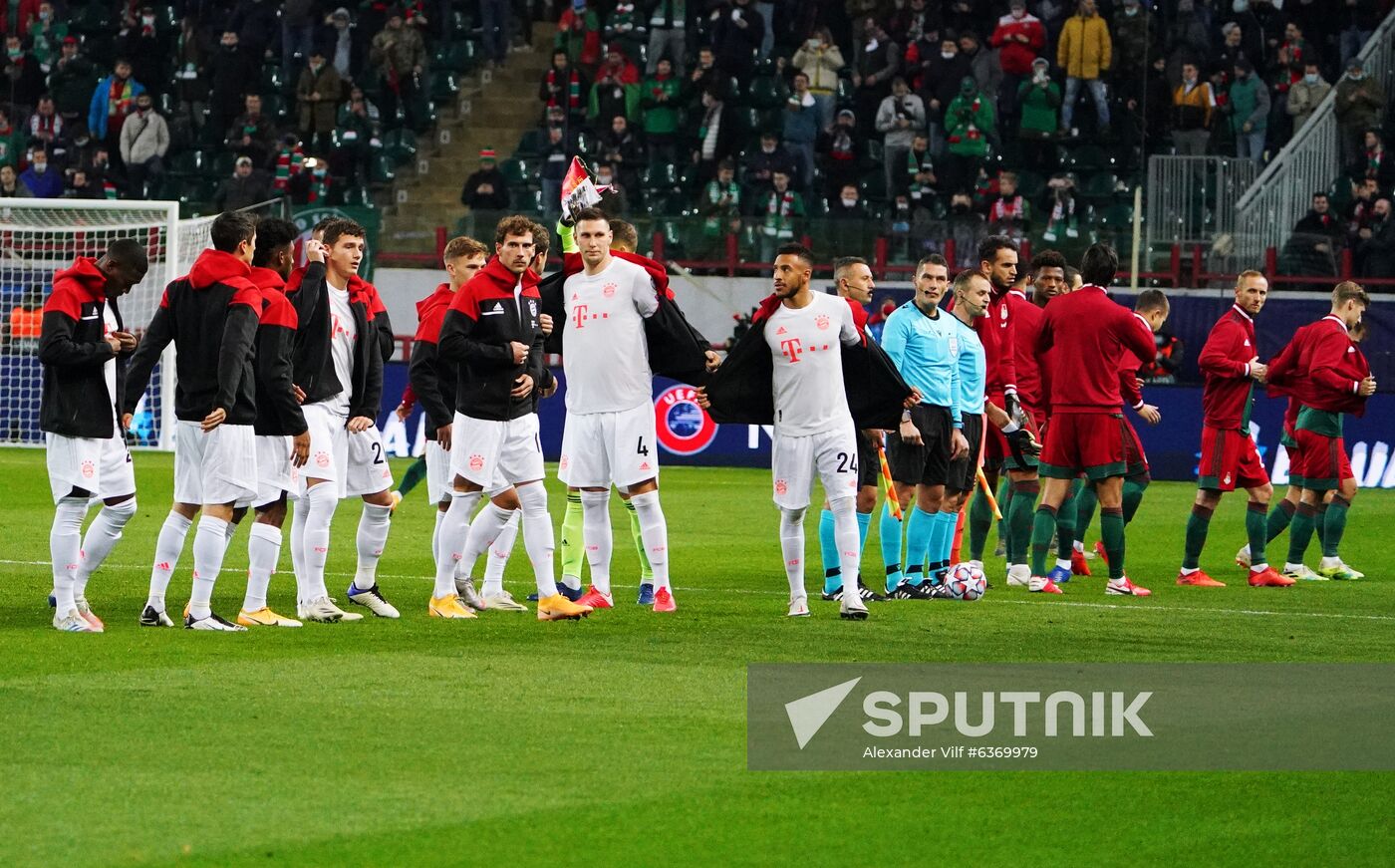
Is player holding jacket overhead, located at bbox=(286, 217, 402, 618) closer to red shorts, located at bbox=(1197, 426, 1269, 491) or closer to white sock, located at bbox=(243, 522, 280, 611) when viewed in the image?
white sock, located at bbox=(243, 522, 280, 611)

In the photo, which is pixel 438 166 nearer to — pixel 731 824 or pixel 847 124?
pixel 847 124

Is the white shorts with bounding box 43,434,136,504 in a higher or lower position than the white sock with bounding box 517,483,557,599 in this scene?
higher

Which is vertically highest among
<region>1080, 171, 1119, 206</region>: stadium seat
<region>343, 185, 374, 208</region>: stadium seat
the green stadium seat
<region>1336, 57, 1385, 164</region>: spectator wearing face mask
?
<region>1336, 57, 1385, 164</region>: spectator wearing face mask

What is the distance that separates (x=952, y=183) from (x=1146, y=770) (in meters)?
20.7

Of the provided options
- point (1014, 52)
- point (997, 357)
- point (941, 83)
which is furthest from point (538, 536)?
point (1014, 52)

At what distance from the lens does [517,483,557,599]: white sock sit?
10203 mm

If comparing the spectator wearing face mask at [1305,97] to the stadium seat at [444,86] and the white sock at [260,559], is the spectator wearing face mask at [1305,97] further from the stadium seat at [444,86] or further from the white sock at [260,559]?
the white sock at [260,559]

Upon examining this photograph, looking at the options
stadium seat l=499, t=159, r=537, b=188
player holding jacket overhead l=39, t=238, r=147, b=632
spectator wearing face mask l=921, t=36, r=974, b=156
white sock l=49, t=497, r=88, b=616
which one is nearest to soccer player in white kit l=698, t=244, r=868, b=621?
player holding jacket overhead l=39, t=238, r=147, b=632

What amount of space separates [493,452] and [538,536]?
1.60ft

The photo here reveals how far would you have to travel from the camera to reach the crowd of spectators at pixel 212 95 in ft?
96.9

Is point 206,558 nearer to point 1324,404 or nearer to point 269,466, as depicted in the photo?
point 269,466

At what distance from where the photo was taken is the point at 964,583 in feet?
38.5

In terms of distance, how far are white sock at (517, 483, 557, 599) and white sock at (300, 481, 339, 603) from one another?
101 centimetres

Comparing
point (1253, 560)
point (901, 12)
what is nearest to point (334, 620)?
point (1253, 560)
